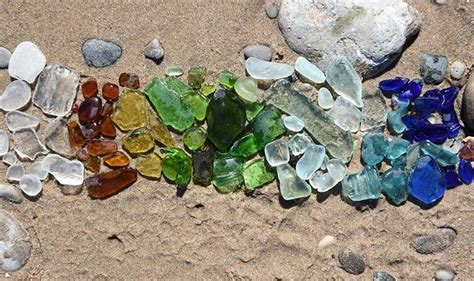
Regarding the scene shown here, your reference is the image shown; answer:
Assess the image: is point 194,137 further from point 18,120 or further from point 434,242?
point 434,242

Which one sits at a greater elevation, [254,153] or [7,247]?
[254,153]

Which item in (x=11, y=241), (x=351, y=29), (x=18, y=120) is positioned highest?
(x=351, y=29)

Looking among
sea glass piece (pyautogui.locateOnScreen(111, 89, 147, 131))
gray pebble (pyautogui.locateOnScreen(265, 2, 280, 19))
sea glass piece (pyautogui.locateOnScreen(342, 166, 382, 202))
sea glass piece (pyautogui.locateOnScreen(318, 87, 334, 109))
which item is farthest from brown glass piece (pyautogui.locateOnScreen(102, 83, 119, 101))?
sea glass piece (pyautogui.locateOnScreen(342, 166, 382, 202))

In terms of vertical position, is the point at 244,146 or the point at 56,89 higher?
the point at 56,89

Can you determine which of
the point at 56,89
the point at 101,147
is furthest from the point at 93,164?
the point at 56,89

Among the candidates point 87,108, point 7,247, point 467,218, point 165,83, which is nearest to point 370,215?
point 467,218

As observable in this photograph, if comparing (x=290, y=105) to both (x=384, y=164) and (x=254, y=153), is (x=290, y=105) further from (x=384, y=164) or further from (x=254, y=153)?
(x=384, y=164)
